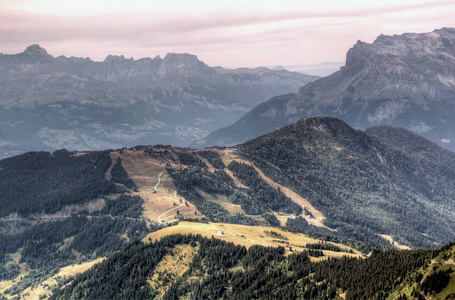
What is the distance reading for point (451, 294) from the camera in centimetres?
18038

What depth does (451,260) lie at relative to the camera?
199 meters

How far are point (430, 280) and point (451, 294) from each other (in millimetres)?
11697

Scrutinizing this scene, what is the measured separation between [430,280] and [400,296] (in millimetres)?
11245

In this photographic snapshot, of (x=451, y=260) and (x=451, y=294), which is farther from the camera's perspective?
(x=451, y=260)

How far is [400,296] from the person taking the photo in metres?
193

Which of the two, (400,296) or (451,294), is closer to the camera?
(451,294)

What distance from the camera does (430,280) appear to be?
192m

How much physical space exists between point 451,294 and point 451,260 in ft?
68.4

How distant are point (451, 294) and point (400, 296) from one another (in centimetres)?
1785

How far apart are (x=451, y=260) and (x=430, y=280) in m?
13.1
